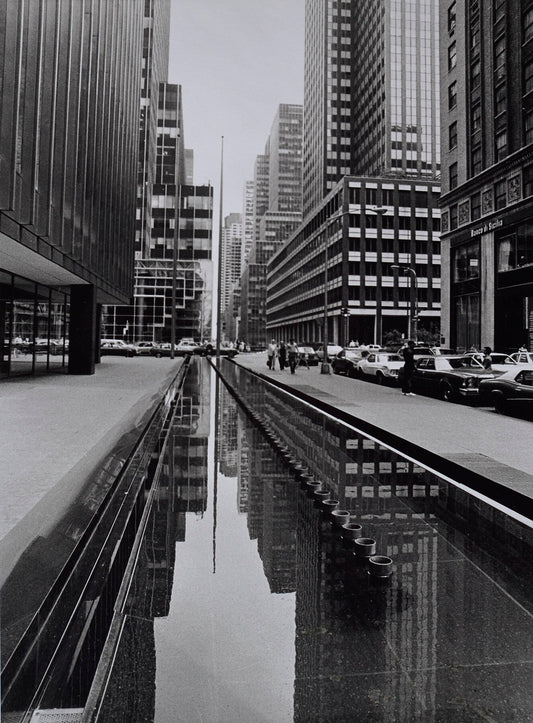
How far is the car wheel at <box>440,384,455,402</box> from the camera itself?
17.6 metres

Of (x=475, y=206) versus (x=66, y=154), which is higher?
(x=475, y=206)

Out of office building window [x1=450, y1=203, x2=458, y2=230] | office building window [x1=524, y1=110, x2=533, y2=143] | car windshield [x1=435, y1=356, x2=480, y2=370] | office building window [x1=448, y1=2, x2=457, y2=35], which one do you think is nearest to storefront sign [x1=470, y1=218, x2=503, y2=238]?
office building window [x1=450, y1=203, x2=458, y2=230]

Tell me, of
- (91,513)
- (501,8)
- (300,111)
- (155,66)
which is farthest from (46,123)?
(300,111)

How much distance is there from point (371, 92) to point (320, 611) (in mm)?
126011

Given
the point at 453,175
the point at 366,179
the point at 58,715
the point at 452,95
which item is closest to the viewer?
the point at 58,715

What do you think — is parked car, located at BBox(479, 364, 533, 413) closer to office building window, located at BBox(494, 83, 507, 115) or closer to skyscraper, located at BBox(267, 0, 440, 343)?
office building window, located at BBox(494, 83, 507, 115)

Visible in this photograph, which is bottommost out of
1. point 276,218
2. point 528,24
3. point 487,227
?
point 487,227

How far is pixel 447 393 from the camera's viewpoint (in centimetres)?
1794

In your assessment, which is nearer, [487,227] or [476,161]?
[487,227]

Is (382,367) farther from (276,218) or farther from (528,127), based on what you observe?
(276,218)

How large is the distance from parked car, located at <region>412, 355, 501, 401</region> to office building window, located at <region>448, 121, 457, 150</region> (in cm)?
3361

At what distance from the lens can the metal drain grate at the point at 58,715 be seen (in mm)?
2584

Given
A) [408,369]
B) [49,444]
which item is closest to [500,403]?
[408,369]

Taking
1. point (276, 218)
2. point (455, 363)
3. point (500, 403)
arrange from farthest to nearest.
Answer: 1. point (276, 218)
2. point (455, 363)
3. point (500, 403)
